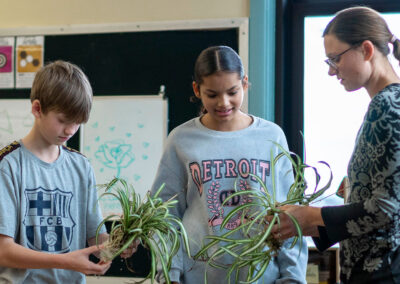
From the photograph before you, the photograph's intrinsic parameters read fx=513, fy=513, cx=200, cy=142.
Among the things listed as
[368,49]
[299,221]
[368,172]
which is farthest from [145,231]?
[368,49]

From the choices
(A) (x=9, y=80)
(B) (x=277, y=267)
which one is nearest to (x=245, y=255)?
(B) (x=277, y=267)

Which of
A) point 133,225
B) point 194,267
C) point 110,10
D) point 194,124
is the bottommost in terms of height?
point 194,267

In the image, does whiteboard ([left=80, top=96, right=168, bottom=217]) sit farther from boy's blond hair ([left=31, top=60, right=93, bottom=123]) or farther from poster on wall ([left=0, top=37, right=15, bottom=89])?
boy's blond hair ([left=31, top=60, right=93, bottom=123])

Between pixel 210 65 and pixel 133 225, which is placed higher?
pixel 210 65

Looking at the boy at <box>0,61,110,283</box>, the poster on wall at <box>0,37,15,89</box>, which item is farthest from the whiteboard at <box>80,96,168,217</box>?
the boy at <box>0,61,110,283</box>

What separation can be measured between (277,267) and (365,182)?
0.54m

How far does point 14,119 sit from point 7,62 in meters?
0.40

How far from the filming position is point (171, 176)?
1.87 meters

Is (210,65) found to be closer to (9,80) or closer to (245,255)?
(245,255)

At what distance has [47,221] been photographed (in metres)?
1.74

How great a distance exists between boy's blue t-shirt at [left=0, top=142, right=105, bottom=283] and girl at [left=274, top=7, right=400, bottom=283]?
29.1 inches

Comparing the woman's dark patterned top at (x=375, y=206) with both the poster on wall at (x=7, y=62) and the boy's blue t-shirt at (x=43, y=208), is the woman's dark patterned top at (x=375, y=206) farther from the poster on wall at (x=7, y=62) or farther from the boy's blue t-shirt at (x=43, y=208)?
the poster on wall at (x=7, y=62)

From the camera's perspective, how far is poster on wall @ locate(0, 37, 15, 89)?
11.6ft

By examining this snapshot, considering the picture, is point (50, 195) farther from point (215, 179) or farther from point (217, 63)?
point (217, 63)
